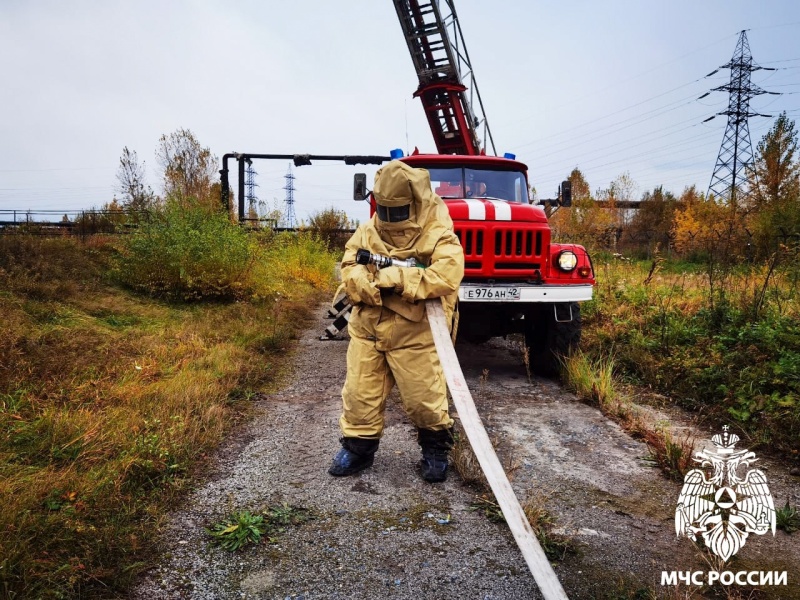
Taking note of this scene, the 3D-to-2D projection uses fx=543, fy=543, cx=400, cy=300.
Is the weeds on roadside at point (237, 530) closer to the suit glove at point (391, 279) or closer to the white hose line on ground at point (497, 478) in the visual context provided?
the white hose line on ground at point (497, 478)

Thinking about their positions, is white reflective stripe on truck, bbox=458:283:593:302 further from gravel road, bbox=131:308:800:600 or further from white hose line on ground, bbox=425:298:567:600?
white hose line on ground, bbox=425:298:567:600

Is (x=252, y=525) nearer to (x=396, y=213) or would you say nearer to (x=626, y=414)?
(x=396, y=213)

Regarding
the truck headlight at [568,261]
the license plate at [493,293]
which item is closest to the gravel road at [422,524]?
the license plate at [493,293]

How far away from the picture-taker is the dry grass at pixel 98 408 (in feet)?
6.59

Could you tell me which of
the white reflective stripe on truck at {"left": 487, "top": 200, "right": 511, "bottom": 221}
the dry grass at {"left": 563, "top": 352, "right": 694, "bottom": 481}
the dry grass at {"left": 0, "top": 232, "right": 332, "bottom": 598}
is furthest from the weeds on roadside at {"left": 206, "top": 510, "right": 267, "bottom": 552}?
the white reflective stripe on truck at {"left": 487, "top": 200, "right": 511, "bottom": 221}

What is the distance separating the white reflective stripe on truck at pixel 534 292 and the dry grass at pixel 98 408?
1951 millimetres

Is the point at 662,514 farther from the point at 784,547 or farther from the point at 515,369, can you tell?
the point at 515,369

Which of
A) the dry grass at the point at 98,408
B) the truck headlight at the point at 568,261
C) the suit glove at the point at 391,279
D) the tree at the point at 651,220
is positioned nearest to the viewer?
the dry grass at the point at 98,408

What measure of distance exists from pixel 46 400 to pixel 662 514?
3.46 metres

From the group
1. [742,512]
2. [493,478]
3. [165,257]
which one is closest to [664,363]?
[742,512]

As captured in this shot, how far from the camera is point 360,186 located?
17.5 ft

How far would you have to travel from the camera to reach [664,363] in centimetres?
491

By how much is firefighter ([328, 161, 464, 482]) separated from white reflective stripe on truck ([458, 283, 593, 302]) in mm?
1501

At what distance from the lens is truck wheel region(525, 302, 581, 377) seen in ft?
16.4
